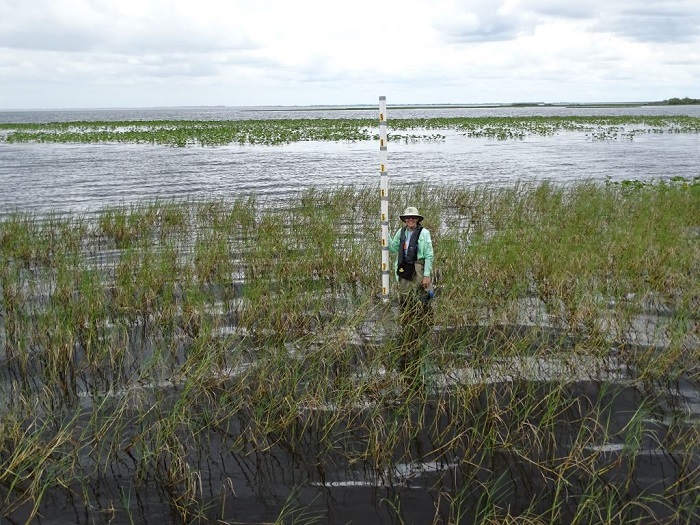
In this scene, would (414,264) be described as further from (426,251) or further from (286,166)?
(286,166)

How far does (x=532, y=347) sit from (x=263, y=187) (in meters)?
18.3

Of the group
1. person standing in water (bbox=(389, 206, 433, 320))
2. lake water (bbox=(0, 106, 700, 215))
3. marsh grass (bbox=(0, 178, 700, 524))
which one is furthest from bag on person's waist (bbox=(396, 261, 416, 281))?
lake water (bbox=(0, 106, 700, 215))

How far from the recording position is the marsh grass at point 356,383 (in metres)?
5.12

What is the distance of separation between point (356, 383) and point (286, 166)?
89.0 feet

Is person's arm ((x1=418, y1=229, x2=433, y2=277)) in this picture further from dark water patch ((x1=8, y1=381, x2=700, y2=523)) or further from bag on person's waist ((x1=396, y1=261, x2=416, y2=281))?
dark water patch ((x1=8, y1=381, x2=700, y2=523))

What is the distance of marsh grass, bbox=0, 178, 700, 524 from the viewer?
5.12m

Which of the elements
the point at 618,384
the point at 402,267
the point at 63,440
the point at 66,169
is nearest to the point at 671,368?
the point at 618,384

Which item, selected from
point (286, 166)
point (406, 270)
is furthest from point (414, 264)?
point (286, 166)

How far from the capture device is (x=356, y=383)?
263 inches

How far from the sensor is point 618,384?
22.2ft

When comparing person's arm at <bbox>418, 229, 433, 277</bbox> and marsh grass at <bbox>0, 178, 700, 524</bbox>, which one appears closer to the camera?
marsh grass at <bbox>0, 178, 700, 524</bbox>

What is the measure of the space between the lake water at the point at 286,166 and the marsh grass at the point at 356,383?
28.9 feet

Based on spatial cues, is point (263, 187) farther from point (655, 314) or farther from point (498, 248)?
point (655, 314)

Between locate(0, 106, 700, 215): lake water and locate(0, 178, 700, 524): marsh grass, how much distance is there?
8.80m
